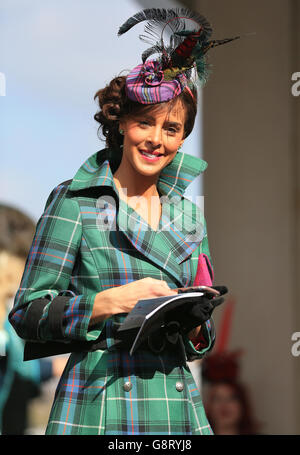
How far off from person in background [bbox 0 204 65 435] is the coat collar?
1522 mm

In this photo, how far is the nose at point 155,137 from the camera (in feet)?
6.49

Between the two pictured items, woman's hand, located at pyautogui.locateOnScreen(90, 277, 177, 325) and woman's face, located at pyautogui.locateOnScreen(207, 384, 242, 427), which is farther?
woman's face, located at pyautogui.locateOnScreen(207, 384, 242, 427)

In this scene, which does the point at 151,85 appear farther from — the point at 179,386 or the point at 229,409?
the point at 229,409

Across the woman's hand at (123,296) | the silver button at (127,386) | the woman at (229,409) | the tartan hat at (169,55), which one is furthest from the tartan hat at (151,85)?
the woman at (229,409)

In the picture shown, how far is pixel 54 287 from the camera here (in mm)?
1900

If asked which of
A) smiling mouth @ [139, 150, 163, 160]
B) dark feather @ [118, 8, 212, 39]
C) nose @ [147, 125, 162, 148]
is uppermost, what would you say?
dark feather @ [118, 8, 212, 39]

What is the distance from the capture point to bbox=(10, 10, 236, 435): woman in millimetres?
1848

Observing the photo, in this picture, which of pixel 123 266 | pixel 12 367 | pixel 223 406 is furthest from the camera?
pixel 223 406

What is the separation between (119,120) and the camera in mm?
2053

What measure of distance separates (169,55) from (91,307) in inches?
28.5

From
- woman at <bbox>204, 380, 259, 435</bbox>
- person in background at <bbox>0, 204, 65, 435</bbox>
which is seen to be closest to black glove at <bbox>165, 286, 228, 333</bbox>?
person in background at <bbox>0, 204, 65, 435</bbox>

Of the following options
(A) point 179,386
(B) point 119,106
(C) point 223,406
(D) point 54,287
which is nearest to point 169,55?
(B) point 119,106

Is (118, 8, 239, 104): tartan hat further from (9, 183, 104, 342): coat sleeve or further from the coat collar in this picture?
(9, 183, 104, 342): coat sleeve
